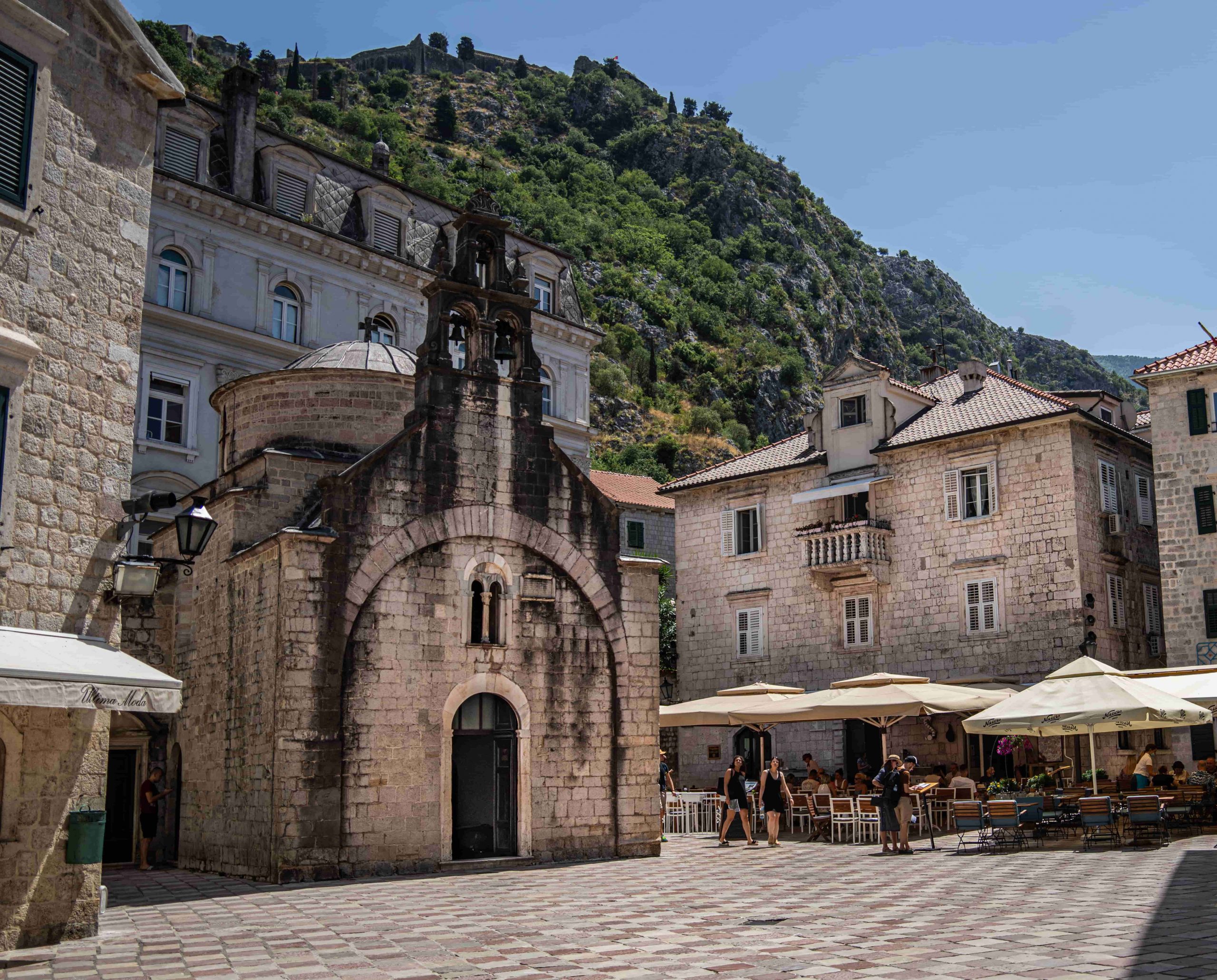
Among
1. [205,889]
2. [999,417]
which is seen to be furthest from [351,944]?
[999,417]

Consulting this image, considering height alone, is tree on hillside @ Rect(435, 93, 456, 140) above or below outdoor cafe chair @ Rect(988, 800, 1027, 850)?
above

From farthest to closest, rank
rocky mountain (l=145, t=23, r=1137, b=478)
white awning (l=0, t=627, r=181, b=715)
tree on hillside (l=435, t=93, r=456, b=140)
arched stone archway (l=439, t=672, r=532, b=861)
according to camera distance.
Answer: tree on hillside (l=435, t=93, r=456, b=140) < rocky mountain (l=145, t=23, r=1137, b=478) < arched stone archway (l=439, t=672, r=532, b=861) < white awning (l=0, t=627, r=181, b=715)

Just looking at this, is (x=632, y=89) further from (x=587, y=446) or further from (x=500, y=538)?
(x=500, y=538)

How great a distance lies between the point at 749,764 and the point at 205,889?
2127 cm

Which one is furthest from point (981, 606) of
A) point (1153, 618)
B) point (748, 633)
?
point (748, 633)

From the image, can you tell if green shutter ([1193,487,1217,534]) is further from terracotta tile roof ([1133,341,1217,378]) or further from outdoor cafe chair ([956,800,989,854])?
outdoor cafe chair ([956,800,989,854])

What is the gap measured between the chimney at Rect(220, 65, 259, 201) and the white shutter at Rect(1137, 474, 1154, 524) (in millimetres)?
26888

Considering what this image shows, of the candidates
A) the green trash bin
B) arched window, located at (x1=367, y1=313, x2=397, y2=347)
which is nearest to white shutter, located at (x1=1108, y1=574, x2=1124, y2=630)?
arched window, located at (x1=367, y1=313, x2=397, y2=347)

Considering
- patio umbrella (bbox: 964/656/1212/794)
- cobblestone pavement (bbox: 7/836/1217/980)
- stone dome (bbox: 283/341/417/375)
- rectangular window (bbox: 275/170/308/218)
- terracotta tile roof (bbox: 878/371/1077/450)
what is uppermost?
rectangular window (bbox: 275/170/308/218)

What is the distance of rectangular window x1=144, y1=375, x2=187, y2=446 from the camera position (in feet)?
103

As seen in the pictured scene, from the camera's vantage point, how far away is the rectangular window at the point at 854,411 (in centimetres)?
3434

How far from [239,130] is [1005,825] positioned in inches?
1115

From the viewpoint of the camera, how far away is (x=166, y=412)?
31.9 meters

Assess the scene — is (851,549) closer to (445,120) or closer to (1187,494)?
(1187,494)
